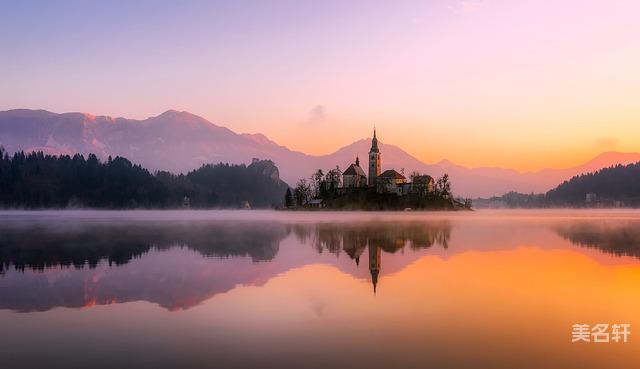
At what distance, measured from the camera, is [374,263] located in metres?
41.1

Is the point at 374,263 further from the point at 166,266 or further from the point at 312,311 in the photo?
the point at 312,311

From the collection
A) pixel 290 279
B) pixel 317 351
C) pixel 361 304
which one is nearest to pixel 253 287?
pixel 290 279

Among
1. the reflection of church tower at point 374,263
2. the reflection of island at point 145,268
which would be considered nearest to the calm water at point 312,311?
the reflection of island at point 145,268

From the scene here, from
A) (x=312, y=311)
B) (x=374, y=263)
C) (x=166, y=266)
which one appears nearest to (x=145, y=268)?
(x=166, y=266)

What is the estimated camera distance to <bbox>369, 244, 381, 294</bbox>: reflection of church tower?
3259 cm

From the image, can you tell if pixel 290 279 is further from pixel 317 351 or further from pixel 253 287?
pixel 317 351

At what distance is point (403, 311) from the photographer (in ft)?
74.6

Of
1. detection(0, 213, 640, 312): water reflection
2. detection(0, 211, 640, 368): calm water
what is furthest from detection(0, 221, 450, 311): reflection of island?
detection(0, 211, 640, 368): calm water

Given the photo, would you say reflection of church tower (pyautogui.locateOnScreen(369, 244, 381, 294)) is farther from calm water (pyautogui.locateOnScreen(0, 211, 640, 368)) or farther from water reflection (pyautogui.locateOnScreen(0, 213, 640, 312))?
calm water (pyautogui.locateOnScreen(0, 211, 640, 368))

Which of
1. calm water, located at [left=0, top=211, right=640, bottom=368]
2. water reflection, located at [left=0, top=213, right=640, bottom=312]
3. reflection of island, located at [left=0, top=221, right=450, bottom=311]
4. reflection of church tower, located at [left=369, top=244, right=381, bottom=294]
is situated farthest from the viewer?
reflection of church tower, located at [left=369, top=244, right=381, bottom=294]

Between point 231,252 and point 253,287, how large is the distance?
2125cm

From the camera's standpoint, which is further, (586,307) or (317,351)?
(586,307)

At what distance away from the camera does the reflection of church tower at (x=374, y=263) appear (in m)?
32.6

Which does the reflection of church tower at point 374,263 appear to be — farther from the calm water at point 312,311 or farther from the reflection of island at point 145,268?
the calm water at point 312,311
